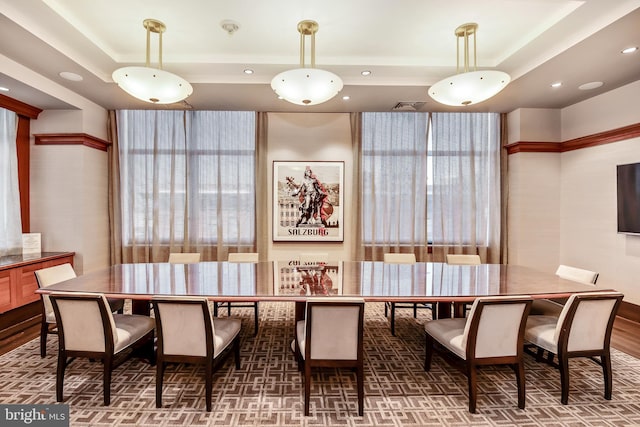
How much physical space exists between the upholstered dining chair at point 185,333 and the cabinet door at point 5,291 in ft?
8.29

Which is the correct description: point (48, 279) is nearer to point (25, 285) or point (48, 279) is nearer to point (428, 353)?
point (25, 285)

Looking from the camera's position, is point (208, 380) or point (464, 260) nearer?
point (208, 380)

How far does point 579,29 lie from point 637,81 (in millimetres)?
1692

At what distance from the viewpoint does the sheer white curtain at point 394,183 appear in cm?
482

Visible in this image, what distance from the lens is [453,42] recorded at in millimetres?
3020

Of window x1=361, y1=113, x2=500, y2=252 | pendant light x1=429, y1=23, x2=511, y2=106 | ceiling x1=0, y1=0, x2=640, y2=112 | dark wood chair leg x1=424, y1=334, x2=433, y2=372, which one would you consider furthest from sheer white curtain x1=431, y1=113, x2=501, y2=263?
dark wood chair leg x1=424, y1=334, x2=433, y2=372

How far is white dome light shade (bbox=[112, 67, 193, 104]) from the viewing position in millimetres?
2393

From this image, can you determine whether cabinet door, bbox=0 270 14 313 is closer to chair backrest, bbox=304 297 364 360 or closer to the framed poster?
the framed poster

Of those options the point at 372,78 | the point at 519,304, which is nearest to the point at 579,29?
the point at 372,78

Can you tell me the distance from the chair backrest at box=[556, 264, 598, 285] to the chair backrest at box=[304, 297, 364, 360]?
2180 mm

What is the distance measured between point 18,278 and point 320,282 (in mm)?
3507

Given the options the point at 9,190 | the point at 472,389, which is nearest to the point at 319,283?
the point at 472,389

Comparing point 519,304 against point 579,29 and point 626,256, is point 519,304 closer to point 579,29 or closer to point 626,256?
point 579,29

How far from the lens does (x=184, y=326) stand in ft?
6.47
